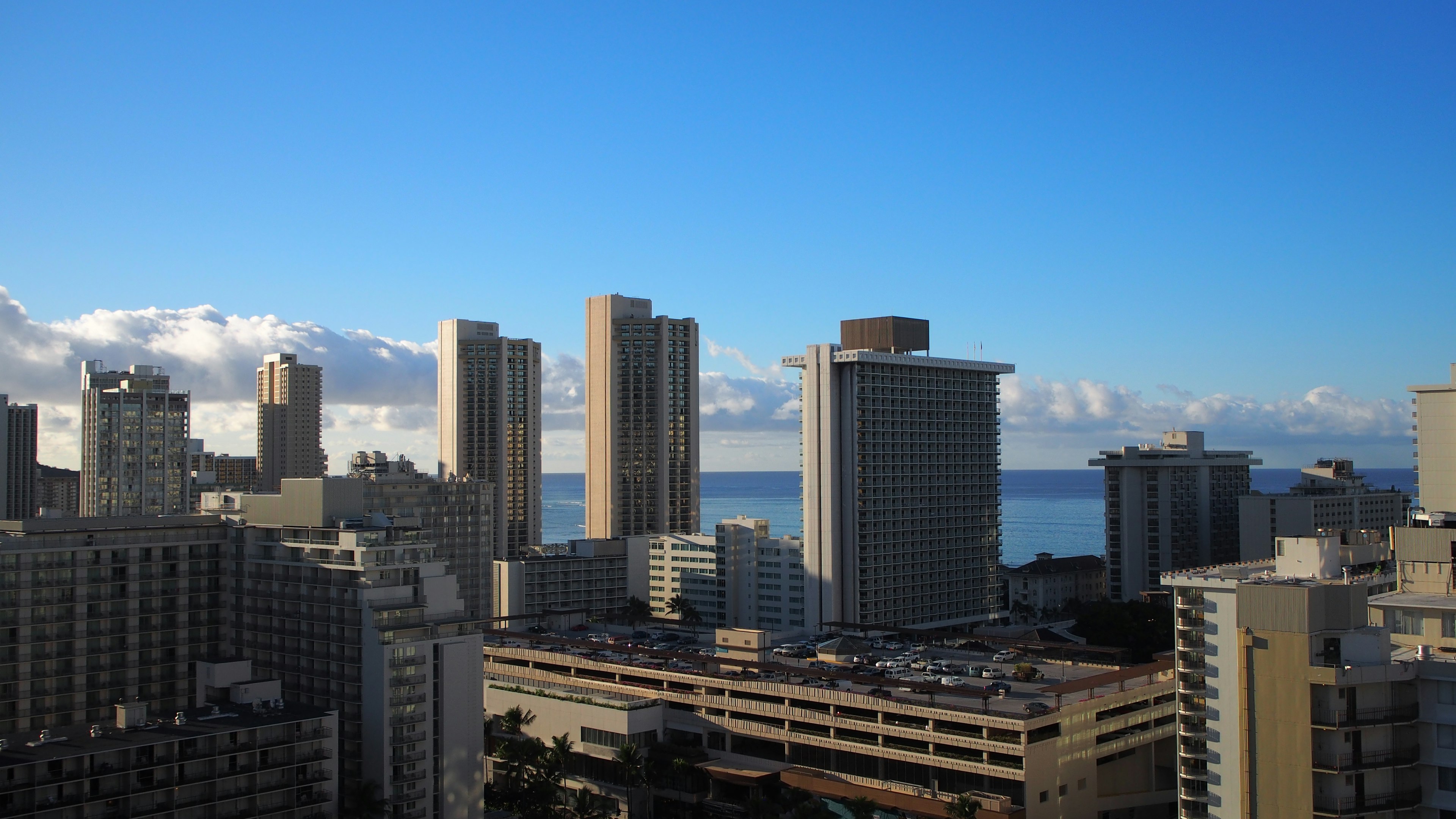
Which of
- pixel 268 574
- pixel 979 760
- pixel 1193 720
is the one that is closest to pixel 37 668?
pixel 268 574

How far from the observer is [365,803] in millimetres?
54875

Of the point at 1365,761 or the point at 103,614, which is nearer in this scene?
the point at 1365,761

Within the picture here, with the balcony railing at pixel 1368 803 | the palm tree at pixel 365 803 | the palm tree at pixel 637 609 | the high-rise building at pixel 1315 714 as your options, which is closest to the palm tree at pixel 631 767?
the palm tree at pixel 365 803

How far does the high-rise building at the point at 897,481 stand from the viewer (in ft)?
385

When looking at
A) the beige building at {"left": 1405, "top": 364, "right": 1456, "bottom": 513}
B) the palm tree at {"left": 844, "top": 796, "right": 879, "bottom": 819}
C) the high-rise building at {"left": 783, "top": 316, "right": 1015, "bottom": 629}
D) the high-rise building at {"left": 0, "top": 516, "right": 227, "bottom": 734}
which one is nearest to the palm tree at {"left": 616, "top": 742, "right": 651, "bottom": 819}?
the palm tree at {"left": 844, "top": 796, "right": 879, "bottom": 819}

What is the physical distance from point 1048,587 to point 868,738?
9220 cm

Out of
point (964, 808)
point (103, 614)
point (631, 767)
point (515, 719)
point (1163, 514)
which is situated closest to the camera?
point (964, 808)

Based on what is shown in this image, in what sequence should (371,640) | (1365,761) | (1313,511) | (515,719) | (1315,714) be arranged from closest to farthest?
1. (1365,761)
2. (1315,714)
3. (371,640)
4. (515,719)
5. (1313,511)

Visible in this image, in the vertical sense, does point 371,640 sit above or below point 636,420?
below

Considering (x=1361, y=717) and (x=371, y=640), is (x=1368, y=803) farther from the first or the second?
(x=371, y=640)

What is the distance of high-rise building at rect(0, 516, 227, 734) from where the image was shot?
6359 cm

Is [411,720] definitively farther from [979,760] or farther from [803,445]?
[803,445]

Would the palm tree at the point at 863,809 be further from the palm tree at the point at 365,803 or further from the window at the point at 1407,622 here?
the window at the point at 1407,622

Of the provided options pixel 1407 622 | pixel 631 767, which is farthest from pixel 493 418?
pixel 1407 622
